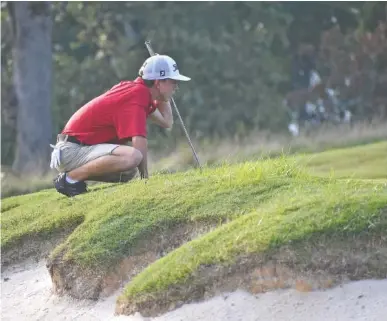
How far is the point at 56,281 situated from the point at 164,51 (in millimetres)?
27612

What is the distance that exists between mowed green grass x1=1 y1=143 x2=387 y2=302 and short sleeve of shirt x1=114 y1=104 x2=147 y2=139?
506 millimetres

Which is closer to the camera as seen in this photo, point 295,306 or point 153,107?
point 295,306

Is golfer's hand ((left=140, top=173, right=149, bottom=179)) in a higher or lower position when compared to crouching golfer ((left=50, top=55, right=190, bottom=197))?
lower

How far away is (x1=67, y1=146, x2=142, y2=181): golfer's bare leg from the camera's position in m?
10.2

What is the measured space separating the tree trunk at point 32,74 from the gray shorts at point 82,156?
1433 cm

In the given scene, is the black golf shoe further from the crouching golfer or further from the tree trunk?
the tree trunk

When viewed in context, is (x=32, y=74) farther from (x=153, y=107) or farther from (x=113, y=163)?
(x=113, y=163)

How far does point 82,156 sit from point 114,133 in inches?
16.5

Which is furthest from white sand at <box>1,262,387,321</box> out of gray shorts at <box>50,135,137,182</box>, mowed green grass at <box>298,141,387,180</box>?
mowed green grass at <box>298,141,387,180</box>

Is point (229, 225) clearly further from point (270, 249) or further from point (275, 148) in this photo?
point (275, 148)

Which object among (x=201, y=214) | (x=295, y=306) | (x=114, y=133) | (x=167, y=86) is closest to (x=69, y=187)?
(x=114, y=133)

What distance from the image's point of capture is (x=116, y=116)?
10234 mm

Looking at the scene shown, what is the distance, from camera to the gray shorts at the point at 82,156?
10.5 metres

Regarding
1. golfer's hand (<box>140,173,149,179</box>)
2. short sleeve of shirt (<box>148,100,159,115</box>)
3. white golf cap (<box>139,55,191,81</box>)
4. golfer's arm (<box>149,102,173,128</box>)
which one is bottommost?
golfer's hand (<box>140,173,149,179</box>)
